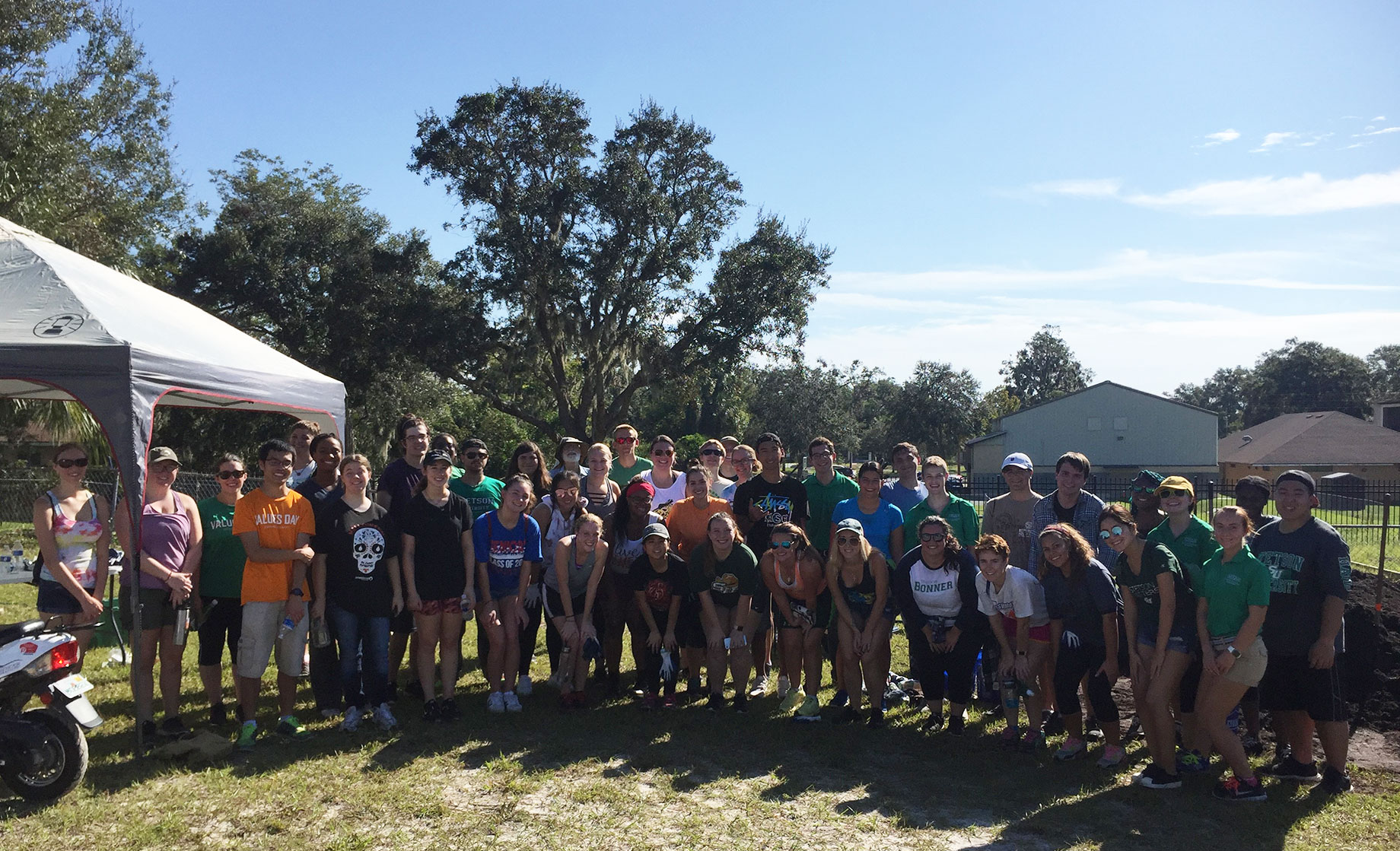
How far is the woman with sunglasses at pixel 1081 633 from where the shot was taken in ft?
17.7

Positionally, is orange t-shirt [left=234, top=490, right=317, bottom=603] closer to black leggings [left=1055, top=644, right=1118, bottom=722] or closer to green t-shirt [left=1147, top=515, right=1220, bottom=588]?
black leggings [left=1055, top=644, right=1118, bottom=722]

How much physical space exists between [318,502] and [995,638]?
447 cm

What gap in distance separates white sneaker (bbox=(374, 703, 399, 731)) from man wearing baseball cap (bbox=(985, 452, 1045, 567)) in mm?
4210

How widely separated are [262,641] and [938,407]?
52.1 metres

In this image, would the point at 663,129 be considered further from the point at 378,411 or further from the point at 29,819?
the point at 29,819

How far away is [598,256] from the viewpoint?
2517 centimetres

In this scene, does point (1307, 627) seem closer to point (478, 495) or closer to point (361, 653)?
point (478, 495)

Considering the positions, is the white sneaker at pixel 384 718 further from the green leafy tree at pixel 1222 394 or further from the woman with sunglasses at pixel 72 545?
the green leafy tree at pixel 1222 394

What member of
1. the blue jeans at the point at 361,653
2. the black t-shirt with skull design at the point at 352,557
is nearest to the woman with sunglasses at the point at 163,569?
the black t-shirt with skull design at the point at 352,557

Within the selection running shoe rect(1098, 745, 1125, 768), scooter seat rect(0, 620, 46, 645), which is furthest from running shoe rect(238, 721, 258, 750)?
running shoe rect(1098, 745, 1125, 768)

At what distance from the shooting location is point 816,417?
51969 millimetres

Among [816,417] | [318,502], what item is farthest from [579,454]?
[816,417]

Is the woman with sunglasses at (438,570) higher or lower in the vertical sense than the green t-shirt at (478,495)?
lower

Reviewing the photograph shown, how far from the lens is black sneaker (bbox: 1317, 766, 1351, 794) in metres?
4.99
